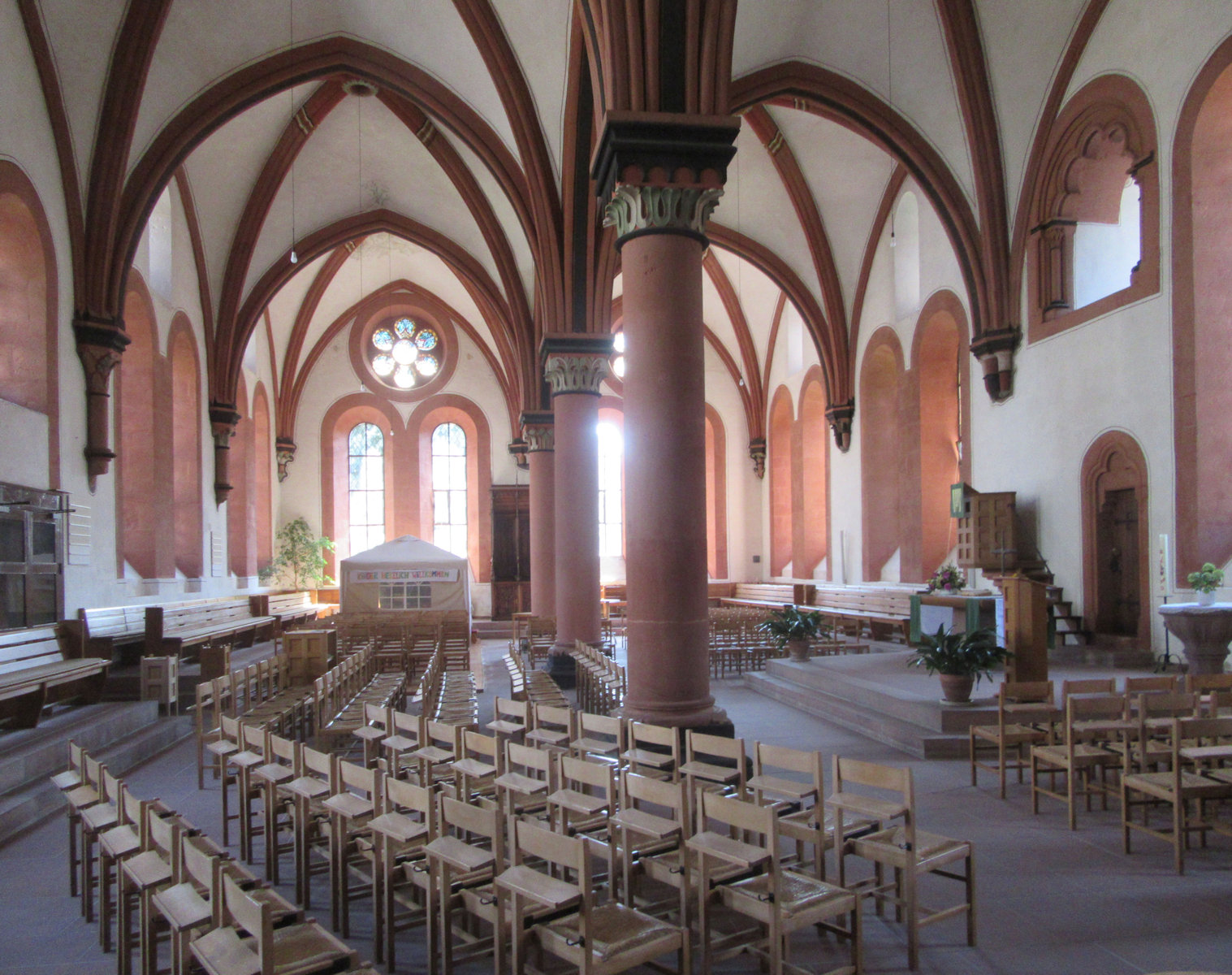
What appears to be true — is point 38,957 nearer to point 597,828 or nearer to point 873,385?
point 597,828

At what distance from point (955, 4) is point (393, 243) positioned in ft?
51.3

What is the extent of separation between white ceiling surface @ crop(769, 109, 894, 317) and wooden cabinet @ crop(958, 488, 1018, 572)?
6961mm

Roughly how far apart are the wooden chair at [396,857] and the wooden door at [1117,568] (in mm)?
11556

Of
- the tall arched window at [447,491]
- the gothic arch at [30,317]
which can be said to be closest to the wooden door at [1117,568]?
the gothic arch at [30,317]

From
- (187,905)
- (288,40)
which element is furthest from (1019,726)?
(288,40)

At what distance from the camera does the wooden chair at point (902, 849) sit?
400cm

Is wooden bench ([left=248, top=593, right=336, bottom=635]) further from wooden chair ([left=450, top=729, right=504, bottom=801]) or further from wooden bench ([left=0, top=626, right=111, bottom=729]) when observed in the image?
wooden chair ([left=450, top=729, right=504, bottom=801])

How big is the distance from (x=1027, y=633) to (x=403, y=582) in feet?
37.0

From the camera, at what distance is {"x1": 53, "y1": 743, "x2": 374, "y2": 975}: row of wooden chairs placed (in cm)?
296

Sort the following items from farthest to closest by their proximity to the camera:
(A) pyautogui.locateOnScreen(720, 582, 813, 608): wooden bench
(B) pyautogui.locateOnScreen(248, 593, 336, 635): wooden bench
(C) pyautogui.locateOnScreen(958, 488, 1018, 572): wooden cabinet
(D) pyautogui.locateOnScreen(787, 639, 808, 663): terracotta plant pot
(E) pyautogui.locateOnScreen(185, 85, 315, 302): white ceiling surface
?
(A) pyautogui.locateOnScreen(720, 582, 813, 608): wooden bench → (B) pyautogui.locateOnScreen(248, 593, 336, 635): wooden bench → (E) pyautogui.locateOnScreen(185, 85, 315, 302): white ceiling surface → (C) pyautogui.locateOnScreen(958, 488, 1018, 572): wooden cabinet → (D) pyautogui.locateOnScreen(787, 639, 808, 663): terracotta plant pot

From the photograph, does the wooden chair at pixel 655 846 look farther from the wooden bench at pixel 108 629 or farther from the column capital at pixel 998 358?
the column capital at pixel 998 358

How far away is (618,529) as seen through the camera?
90.9ft

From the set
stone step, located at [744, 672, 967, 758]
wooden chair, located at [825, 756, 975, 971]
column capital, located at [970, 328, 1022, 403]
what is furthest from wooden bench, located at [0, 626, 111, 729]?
column capital, located at [970, 328, 1022, 403]

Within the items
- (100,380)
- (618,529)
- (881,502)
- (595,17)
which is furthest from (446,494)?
(595,17)
